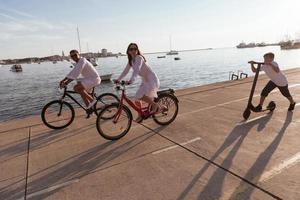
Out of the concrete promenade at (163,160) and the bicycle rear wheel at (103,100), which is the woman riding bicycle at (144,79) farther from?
the bicycle rear wheel at (103,100)

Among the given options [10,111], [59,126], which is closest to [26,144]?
[59,126]

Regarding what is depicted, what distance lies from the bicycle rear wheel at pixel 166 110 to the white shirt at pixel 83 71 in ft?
6.59

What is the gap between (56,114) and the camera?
6746mm

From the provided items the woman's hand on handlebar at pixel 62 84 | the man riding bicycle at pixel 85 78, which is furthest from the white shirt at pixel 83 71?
the woman's hand on handlebar at pixel 62 84

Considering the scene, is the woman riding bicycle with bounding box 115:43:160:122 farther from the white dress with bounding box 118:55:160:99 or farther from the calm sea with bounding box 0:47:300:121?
the calm sea with bounding box 0:47:300:121

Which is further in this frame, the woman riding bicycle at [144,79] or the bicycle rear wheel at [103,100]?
the bicycle rear wheel at [103,100]

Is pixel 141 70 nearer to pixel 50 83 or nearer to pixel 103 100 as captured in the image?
pixel 103 100

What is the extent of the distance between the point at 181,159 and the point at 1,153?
3.76 metres

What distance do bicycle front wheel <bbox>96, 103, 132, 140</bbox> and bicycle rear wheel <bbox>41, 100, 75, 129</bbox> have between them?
5.46 ft

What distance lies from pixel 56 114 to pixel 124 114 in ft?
7.55

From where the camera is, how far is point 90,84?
6.68 meters

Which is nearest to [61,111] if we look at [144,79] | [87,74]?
[87,74]

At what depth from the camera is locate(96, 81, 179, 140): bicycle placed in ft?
17.5

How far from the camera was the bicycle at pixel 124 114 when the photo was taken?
5.35 meters
